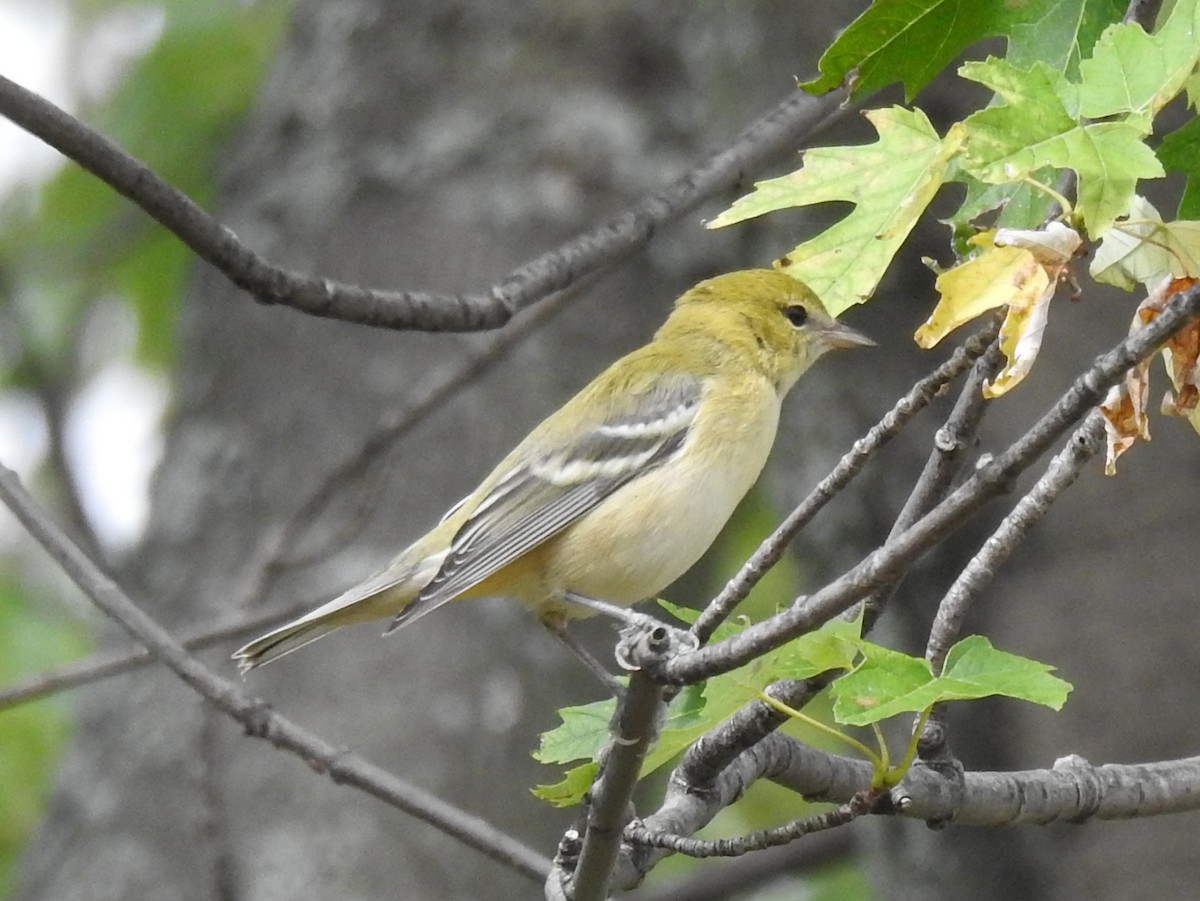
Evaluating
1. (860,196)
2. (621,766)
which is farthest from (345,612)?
(860,196)

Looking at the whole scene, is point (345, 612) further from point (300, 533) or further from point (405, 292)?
point (405, 292)

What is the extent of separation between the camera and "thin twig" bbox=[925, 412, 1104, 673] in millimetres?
1891

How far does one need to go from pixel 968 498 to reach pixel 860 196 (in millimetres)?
738

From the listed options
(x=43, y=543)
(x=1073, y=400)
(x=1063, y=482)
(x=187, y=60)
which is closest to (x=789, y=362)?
(x=43, y=543)

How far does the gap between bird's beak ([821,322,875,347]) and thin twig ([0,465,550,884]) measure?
2.11 meters

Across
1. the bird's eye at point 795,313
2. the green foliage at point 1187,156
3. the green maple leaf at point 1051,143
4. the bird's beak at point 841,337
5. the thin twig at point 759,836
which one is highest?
the bird's eye at point 795,313

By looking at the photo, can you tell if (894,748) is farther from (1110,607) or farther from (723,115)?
(723,115)

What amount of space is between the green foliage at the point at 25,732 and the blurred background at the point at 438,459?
0.02 metres

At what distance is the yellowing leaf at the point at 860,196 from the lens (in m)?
2.09

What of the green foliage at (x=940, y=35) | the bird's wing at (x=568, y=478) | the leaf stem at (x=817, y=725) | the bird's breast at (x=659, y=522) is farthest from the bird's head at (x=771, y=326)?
the leaf stem at (x=817, y=725)

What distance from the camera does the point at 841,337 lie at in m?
4.54

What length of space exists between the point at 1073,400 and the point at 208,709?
254cm

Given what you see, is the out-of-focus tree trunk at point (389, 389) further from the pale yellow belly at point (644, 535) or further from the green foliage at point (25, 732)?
the pale yellow belly at point (644, 535)

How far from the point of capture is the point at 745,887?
220 inches
